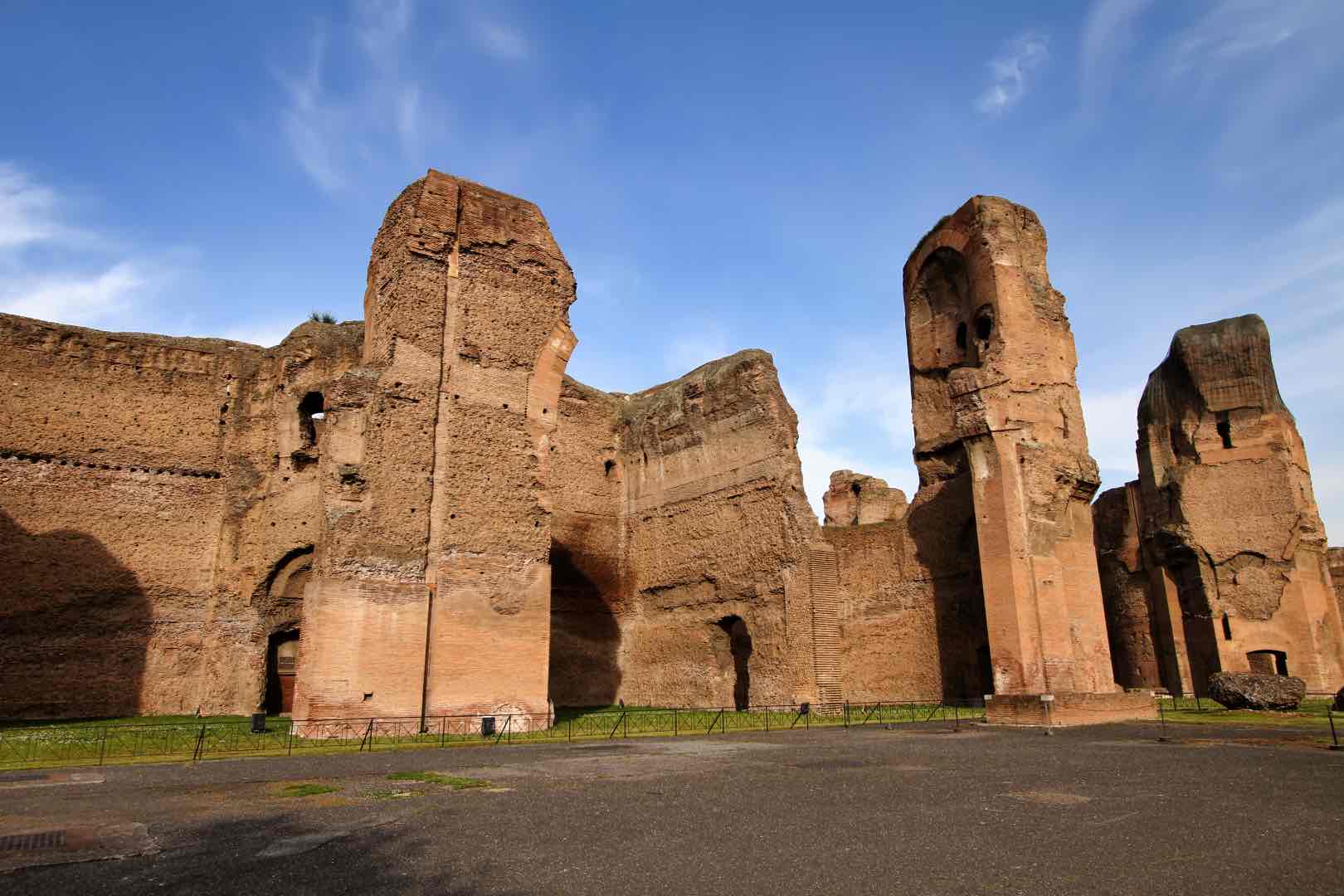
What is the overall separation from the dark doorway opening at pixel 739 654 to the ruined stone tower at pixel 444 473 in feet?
19.4

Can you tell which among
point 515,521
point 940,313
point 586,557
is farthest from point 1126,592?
point 515,521

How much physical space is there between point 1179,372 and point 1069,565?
36.4 feet

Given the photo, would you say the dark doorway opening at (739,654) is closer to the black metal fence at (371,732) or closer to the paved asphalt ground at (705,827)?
the black metal fence at (371,732)

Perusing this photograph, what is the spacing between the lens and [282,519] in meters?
17.9

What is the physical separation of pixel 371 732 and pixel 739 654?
31.7 feet

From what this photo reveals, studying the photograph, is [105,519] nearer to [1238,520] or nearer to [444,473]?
[444,473]

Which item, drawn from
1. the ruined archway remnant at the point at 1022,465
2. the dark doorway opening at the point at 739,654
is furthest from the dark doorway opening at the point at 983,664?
the dark doorway opening at the point at 739,654

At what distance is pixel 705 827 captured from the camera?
4977mm

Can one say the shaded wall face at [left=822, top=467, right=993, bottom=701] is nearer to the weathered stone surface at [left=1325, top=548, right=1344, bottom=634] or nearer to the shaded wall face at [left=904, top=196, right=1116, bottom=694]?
the shaded wall face at [left=904, top=196, right=1116, bottom=694]

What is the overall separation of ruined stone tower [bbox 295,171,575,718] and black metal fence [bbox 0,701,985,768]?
0.24m

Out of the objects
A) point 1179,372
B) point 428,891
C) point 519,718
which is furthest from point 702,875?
point 1179,372

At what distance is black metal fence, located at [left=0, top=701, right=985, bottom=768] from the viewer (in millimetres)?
9742

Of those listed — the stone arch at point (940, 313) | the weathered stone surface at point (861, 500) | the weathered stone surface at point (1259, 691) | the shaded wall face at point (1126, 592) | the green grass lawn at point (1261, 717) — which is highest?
the stone arch at point (940, 313)

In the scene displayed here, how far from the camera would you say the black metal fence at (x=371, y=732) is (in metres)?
9.74
